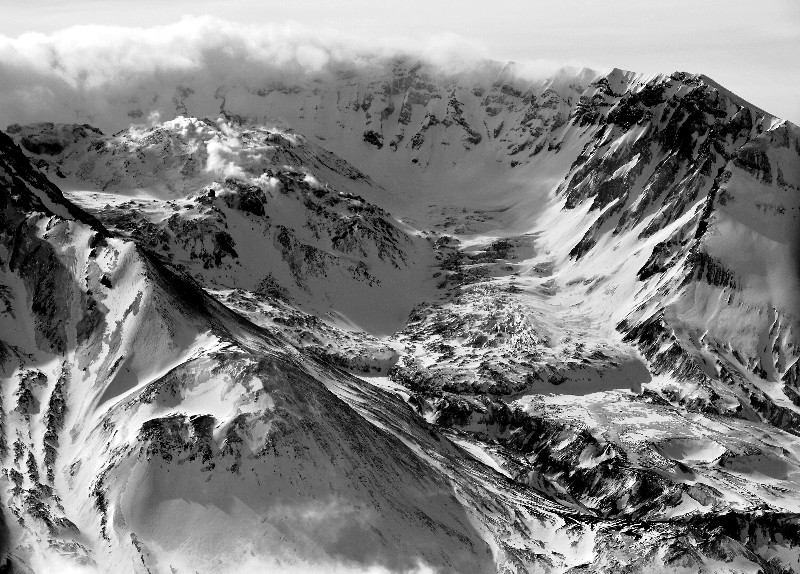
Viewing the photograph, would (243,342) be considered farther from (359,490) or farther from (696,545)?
(696,545)

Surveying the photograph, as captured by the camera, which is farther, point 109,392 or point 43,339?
point 43,339

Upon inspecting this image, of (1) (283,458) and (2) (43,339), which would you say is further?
(2) (43,339)

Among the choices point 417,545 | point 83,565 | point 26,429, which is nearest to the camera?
point 83,565

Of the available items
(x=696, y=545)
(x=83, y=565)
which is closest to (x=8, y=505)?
(x=83, y=565)

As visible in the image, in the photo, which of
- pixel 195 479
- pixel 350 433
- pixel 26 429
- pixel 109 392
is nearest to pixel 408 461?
pixel 350 433

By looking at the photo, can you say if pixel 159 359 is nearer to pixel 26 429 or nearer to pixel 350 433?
pixel 26 429

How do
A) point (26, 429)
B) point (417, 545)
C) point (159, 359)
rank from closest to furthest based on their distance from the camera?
point (417, 545), point (26, 429), point (159, 359)

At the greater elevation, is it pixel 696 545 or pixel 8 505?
pixel 696 545

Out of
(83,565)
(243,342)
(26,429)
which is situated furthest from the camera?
(243,342)

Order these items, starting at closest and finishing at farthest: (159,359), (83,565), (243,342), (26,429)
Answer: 1. (83,565)
2. (26,429)
3. (159,359)
4. (243,342)
